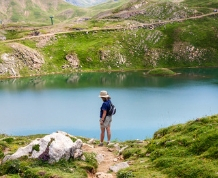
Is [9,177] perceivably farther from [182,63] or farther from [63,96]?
[182,63]

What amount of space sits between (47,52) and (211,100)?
80.2 meters

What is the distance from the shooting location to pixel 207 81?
305 ft

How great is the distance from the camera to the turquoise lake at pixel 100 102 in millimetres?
43469

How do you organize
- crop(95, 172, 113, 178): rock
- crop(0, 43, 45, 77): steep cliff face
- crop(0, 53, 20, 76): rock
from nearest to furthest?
1. crop(95, 172, 113, 178): rock
2. crop(0, 53, 20, 76): rock
3. crop(0, 43, 45, 77): steep cliff face

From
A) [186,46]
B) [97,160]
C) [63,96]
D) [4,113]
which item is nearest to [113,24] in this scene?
[186,46]

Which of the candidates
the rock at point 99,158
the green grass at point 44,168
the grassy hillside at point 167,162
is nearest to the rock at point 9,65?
the grassy hillside at point 167,162

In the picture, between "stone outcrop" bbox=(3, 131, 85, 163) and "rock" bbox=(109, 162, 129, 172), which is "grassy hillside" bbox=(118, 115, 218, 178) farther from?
"stone outcrop" bbox=(3, 131, 85, 163)

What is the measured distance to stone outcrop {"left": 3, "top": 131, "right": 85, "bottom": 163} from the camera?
620 inches

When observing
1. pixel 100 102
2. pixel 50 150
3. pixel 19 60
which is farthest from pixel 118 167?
pixel 19 60

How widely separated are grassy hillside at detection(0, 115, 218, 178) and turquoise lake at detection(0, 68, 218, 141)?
19.1 metres

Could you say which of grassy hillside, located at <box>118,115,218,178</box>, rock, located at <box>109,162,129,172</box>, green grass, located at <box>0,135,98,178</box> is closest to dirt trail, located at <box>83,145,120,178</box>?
rock, located at <box>109,162,129,172</box>

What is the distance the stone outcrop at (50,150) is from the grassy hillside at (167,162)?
366 mm

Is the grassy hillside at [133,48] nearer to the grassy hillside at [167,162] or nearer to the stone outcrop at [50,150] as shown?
the stone outcrop at [50,150]

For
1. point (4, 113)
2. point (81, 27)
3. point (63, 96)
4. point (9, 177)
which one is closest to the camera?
point (9, 177)
